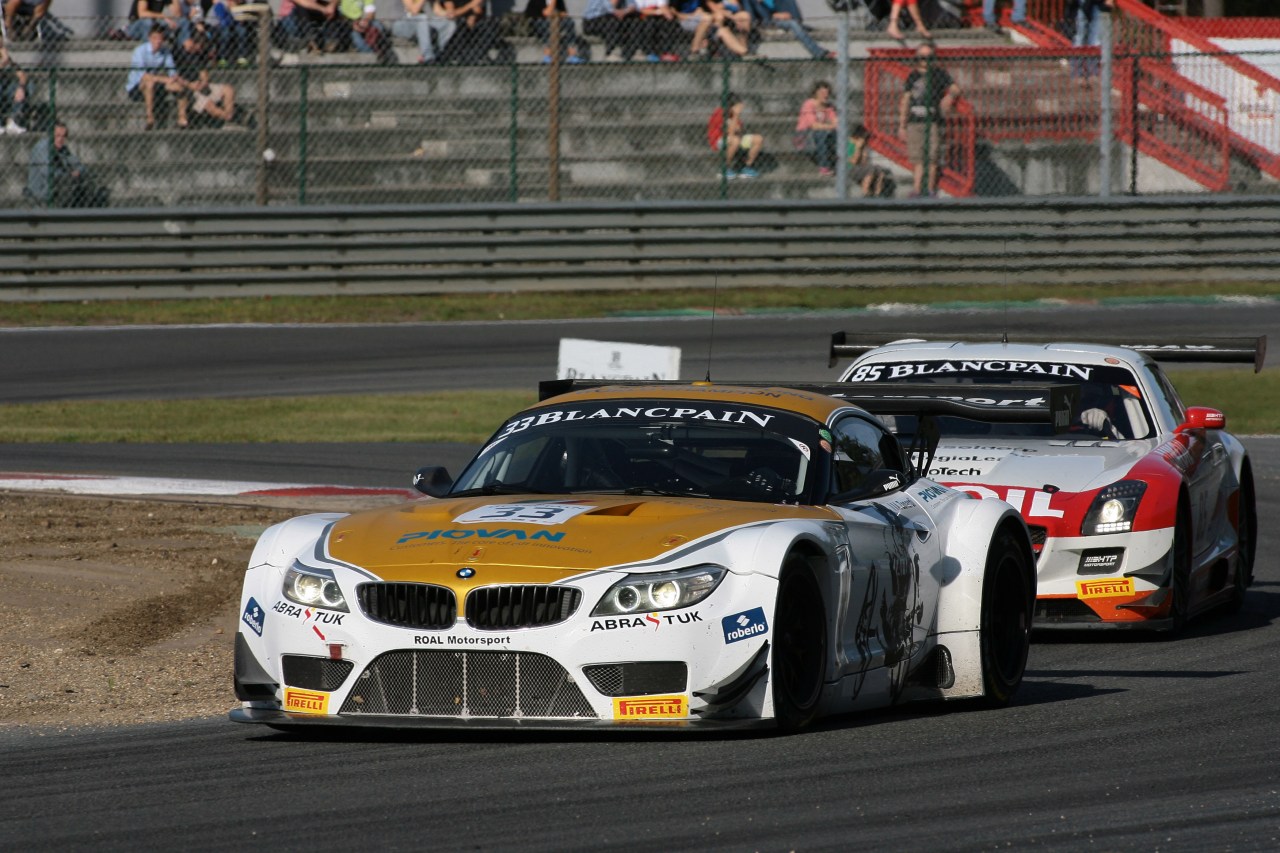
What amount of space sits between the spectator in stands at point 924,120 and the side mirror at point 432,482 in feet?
62.2

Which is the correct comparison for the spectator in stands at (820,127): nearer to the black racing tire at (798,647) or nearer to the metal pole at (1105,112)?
the metal pole at (1105,112)

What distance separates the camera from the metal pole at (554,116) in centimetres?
2522

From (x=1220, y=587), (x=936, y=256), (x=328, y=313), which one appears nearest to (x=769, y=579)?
(x=1220, y=587)

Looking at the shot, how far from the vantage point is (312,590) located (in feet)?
21.3

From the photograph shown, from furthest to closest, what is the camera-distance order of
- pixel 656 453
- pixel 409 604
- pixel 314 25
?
pixel 314 25, pixel 656 453, pixel 409 604

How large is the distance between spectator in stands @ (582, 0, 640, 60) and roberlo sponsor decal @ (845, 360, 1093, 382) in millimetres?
16525

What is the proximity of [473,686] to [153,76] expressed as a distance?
Answer: 1977cm

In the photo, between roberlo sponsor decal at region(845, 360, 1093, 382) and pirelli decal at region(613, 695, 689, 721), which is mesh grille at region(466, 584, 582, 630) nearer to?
pirelli decal at region(613, 695, 689, 721)

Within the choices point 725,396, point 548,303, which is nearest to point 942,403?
point 725,396

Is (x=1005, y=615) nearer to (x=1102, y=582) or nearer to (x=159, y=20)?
(x=1102, y=582)

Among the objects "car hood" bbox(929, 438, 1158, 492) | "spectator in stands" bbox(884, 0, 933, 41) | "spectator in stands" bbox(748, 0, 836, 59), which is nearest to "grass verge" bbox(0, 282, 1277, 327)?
"spectator in stands" bbox(748, 0, 836, 59)

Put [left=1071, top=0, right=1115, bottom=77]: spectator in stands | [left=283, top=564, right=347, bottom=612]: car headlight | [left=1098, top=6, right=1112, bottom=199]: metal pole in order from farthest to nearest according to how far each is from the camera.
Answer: [left=1071, top=0, right=1115, bottom=77]: spectator in stands < [left=1098, top=6, right=1112, bottom=199]: metal pole < [left=283, top=564, right=347, bottom=612]: car headlight

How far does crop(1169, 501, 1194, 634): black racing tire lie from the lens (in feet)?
31.4

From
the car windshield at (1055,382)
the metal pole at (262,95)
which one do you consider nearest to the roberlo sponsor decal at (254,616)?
the car windshield at (1055,382)
